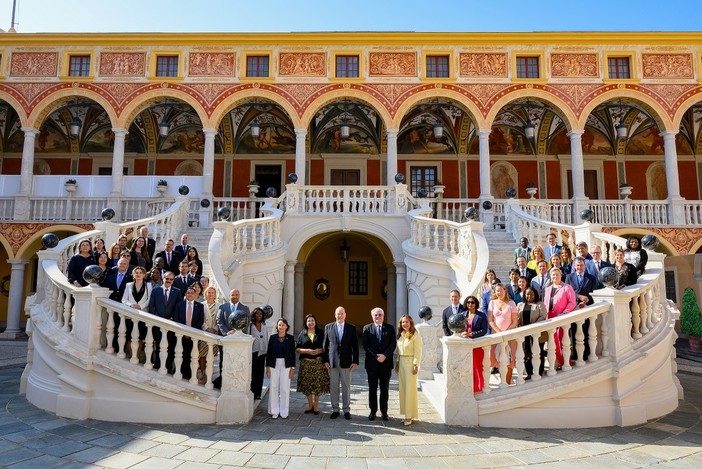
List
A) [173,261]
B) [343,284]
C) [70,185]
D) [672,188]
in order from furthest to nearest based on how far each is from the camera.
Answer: [343,284]
[672,188]
[70,185]
[173,261]

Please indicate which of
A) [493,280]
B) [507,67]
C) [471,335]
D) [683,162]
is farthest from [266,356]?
[683,162]

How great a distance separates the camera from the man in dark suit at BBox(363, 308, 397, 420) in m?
5.98

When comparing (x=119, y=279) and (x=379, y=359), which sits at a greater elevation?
(x=119, y=279)

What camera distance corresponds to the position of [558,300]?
20.4 ft

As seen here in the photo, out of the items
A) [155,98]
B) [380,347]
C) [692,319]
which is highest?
[155,98]

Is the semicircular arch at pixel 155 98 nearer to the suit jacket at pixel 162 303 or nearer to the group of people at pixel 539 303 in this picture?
the suit jacket at pixel 162 303

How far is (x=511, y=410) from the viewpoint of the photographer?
5.66 metres

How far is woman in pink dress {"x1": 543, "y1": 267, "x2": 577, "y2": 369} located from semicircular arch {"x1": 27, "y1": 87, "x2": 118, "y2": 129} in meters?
15.1

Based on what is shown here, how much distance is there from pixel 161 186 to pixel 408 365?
11787mm

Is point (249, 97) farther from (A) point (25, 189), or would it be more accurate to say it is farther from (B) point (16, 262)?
(B) point (16, 262)

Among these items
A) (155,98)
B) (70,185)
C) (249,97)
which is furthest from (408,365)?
(155,98)

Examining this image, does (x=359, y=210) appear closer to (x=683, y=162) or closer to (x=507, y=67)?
(x=507, y=67)

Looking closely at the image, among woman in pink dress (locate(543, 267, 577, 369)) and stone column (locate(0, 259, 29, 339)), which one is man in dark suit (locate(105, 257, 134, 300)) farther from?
stone column (locate(0, 259, 29, 339))

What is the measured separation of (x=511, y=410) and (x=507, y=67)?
44.6 feet
